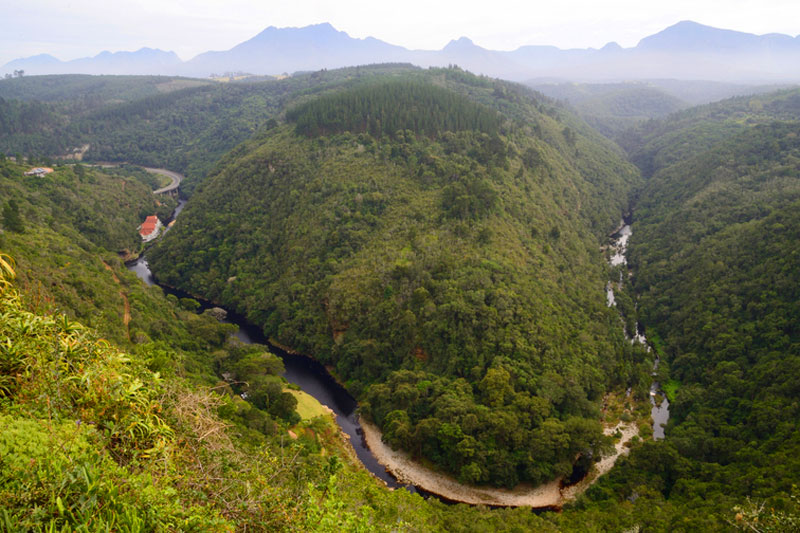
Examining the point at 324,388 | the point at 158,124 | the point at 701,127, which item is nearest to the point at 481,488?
the point at 324,388

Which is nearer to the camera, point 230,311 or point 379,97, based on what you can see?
point 230,311

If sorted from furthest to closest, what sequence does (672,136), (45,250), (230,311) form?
(672,136), (230,311), (45,250)

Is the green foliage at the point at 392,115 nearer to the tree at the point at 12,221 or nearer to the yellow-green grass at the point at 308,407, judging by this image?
the tree at the point at 12,221

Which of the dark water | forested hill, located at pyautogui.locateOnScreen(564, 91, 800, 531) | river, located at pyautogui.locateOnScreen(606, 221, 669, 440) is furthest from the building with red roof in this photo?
forested hill, located at pyautogui.locateOnScreen(564, 91, 800, 531)

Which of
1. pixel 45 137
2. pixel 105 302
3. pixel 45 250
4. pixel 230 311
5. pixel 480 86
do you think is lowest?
pixel 230 311

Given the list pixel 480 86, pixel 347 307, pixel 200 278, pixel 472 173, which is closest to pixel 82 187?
pixel 200 278

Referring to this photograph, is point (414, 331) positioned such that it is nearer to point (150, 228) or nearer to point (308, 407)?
point (308, 407)

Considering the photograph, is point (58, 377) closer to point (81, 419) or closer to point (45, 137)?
point (81, 419)
